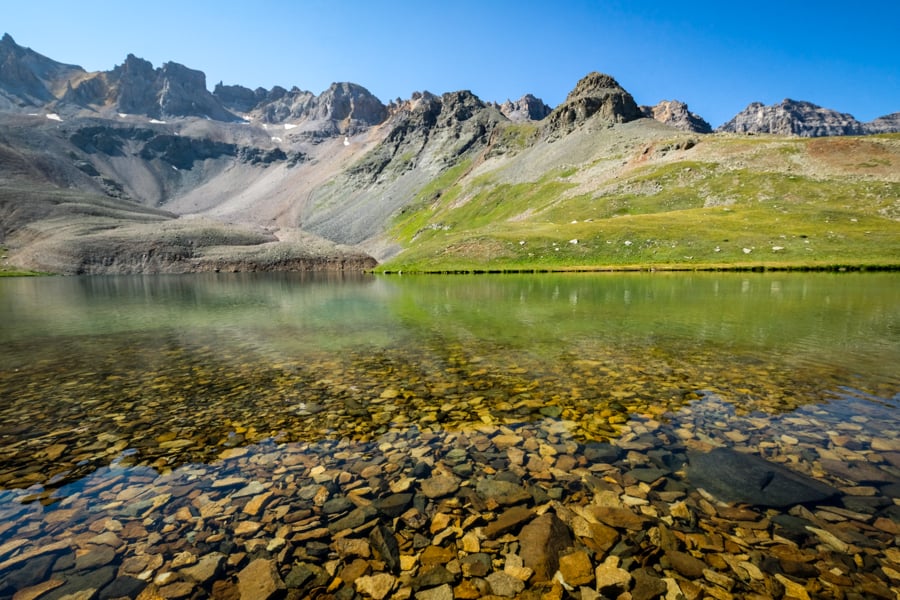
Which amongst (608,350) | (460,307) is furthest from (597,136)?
(608,350)

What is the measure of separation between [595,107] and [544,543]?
645 ft

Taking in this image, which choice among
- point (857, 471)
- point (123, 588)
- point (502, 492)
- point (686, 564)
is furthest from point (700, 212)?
point (123, 588)

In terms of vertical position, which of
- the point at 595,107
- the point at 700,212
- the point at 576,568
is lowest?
the point at 576,568

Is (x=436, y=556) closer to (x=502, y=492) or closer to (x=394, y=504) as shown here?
(x=394, y=504)

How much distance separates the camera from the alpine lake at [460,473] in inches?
213

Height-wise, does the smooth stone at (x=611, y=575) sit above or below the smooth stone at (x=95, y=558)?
below

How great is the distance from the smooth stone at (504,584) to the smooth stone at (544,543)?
0.28 metres

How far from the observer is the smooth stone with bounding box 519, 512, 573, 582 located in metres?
5.56

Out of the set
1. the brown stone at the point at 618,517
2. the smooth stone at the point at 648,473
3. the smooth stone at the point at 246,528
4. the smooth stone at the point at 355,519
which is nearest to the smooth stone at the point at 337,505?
the smooth stone at the point at 355,519

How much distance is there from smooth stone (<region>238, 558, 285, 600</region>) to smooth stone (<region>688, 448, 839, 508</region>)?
6.93 metres

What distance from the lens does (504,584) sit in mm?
5293

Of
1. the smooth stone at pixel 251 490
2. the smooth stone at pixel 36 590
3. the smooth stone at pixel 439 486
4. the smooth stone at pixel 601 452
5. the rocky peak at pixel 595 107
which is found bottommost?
the smooth stone at pixel 601 452

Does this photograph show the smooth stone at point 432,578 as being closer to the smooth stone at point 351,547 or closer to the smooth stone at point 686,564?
the smooth stone at point 351,547

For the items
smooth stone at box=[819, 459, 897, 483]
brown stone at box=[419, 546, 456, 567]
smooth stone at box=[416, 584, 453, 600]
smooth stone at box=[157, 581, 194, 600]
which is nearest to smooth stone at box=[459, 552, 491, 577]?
brown stone at box=[419, 546, 456, 567]
